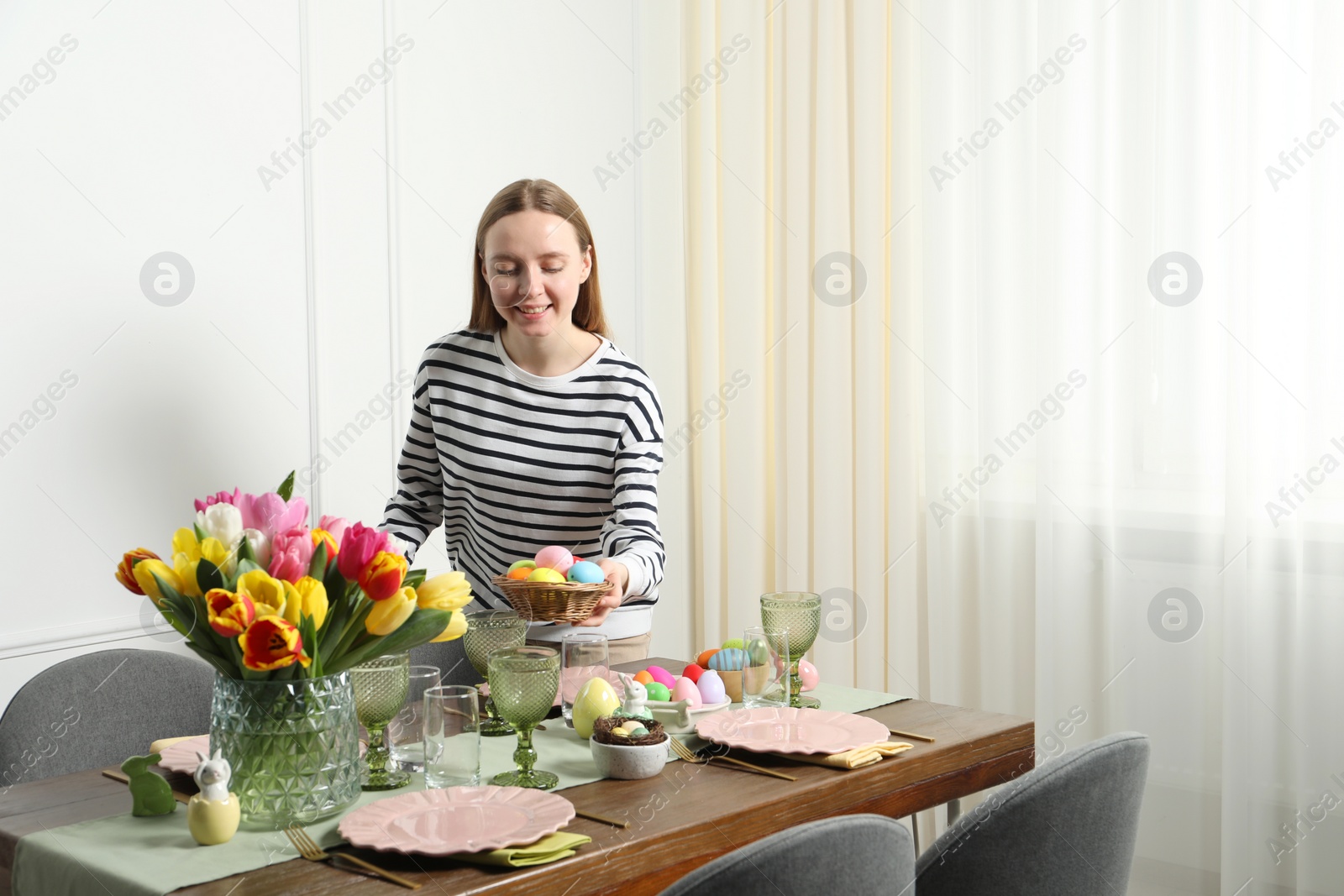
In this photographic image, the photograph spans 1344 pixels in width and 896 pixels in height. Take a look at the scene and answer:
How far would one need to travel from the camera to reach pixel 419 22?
306 centimetres

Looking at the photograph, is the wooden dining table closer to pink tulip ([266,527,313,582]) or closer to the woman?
pink tulip ([266,527,313,582])

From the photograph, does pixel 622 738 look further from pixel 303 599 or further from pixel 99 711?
pixel 99 711

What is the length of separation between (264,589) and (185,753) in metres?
0.40

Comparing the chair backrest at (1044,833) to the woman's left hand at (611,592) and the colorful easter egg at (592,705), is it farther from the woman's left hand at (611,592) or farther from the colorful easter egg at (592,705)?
the woman's left hand at (611,592)

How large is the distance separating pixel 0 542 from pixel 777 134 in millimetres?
2214

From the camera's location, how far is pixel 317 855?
4.00ft

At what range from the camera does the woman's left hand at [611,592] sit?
6.22ft

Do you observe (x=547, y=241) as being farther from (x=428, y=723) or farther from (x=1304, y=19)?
(x=1304, y=19)

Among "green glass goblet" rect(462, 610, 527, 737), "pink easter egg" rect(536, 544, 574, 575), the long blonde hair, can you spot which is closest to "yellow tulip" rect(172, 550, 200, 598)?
"green glass goblet" rect(462, 610, 527, 737)

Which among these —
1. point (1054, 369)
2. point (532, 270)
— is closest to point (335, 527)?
point (532, 270)

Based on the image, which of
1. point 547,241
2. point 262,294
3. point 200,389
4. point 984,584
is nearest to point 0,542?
point 200,389

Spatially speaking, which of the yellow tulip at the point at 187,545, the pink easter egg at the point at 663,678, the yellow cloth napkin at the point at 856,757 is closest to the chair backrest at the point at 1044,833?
the yellow cloth napkin at the point at 856,757

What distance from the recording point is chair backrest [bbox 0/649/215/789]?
5.65 feet

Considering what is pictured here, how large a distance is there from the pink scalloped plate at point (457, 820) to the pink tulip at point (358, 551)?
0.85 ft
